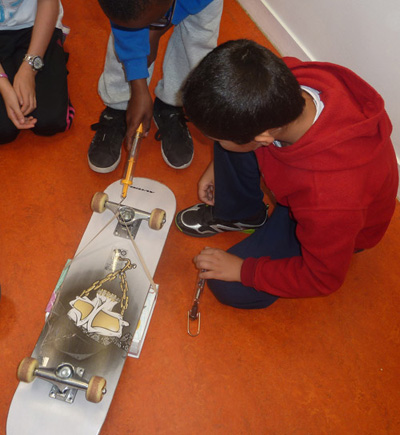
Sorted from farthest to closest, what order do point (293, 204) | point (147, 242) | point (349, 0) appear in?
point (349, 0) → point (147, 242) → point (293, 204)

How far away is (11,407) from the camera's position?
1.08 m

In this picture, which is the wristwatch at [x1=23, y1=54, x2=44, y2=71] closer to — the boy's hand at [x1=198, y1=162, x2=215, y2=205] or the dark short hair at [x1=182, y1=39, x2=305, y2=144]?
the boy's hand at [x1=198, y1=162, x2=215, y2=205]

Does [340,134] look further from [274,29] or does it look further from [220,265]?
[274,29]

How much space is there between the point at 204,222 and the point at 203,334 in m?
0.36

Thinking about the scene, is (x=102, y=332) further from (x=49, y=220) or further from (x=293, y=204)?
(x=293, y=204)

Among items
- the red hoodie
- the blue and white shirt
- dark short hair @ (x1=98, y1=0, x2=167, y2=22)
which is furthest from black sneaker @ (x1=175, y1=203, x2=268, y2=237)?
dark short hair @ (x1=98, y1=0, x2=167, y2=22)

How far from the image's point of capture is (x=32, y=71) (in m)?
1.38

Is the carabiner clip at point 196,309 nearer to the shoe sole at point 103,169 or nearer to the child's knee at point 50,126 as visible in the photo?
the shoe sole at point 103,169

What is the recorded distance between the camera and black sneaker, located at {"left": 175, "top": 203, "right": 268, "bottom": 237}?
141 centimetres

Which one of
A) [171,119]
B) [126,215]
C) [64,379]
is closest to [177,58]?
[171,119]

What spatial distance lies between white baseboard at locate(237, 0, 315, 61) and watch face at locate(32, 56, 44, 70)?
40.7 inches

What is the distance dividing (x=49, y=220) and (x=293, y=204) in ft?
2.73

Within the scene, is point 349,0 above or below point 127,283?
above

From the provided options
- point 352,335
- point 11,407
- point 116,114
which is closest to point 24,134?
point 116,114
